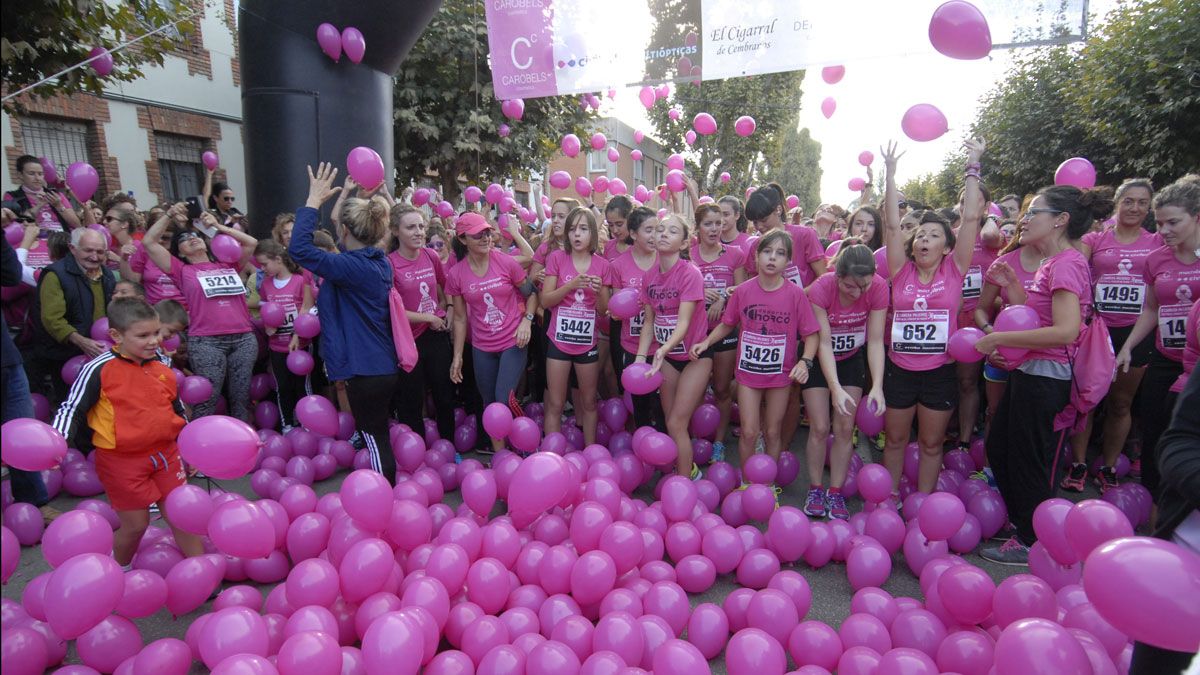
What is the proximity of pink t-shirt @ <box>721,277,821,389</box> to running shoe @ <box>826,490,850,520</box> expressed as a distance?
2.33 feet

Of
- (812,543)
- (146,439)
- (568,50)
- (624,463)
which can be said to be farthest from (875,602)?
A: (568,50)

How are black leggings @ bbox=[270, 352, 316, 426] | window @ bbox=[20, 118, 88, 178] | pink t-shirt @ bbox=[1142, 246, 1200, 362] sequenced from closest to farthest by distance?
pink t-shirt @ bbox=[1142, 246, 1200, 362] < black leggings @ bbox=[270, 352, 316, 426] < window @ bbox=[20, 118, 88, 178]

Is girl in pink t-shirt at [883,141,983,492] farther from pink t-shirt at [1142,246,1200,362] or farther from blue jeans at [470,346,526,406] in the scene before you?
blue jeans at [470,346,526,406]

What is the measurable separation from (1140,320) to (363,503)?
4319mm

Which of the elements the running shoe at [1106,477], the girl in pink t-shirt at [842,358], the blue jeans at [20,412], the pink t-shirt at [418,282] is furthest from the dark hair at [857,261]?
the blue jeans at [20,412]

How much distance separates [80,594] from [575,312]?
286 cm

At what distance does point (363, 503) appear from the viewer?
267 cm

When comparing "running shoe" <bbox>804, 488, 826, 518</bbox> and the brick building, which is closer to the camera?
"running shoe" <bbox>804, 488, 826, 518</bbox>

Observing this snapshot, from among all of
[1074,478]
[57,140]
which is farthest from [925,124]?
[57,140]

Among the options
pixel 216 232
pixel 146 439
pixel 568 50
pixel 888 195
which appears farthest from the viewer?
pixel 568 50

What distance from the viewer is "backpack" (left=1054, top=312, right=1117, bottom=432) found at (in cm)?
304

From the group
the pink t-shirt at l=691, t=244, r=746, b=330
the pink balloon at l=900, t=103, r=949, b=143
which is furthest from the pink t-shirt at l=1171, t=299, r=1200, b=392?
the pink t-shirt at l=691, t=244, r=746, b=330

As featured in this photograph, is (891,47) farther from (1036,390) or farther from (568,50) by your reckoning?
(1036,390)

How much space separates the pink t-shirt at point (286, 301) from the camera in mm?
4926
